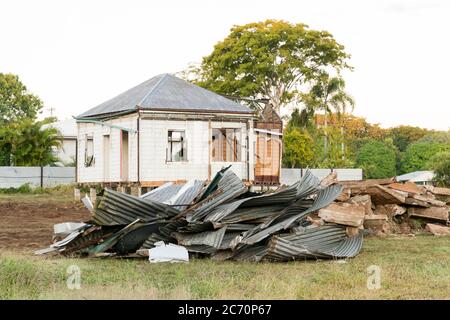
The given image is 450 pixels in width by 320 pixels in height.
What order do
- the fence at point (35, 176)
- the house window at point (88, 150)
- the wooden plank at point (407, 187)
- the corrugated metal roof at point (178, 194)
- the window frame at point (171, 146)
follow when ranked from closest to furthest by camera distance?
the corrugated metal roof at point (178, 194), the wooden plank at point (407, 187), the window frame at point (171, 146), the house window at point (88, 150), the fence at point (35, 176)

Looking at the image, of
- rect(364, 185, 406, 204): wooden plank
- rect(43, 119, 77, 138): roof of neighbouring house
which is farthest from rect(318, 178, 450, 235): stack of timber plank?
rect(43, 119, 77, 138): roof of neighbouring house

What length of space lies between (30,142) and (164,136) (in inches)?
615

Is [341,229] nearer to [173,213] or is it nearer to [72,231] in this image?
[173,213]

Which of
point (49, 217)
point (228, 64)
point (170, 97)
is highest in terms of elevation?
point (228, 64)

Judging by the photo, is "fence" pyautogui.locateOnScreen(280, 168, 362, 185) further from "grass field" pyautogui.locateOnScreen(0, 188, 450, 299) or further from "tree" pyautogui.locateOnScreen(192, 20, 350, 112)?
"grass field" pyautogui.locateOnScreen(0, 188, 450, 299)

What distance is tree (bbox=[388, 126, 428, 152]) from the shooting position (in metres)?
81.5

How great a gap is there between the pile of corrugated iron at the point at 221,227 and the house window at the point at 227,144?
16246mm


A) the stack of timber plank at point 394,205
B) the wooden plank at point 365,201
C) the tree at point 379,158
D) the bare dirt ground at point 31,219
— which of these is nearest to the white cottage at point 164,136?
the bare dirt ground at point 31,219

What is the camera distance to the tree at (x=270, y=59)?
182 ft

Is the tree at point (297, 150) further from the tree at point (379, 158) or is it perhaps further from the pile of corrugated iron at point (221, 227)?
the pile of corrugated iron at point (221, 227)

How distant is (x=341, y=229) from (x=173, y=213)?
10.1 ft
